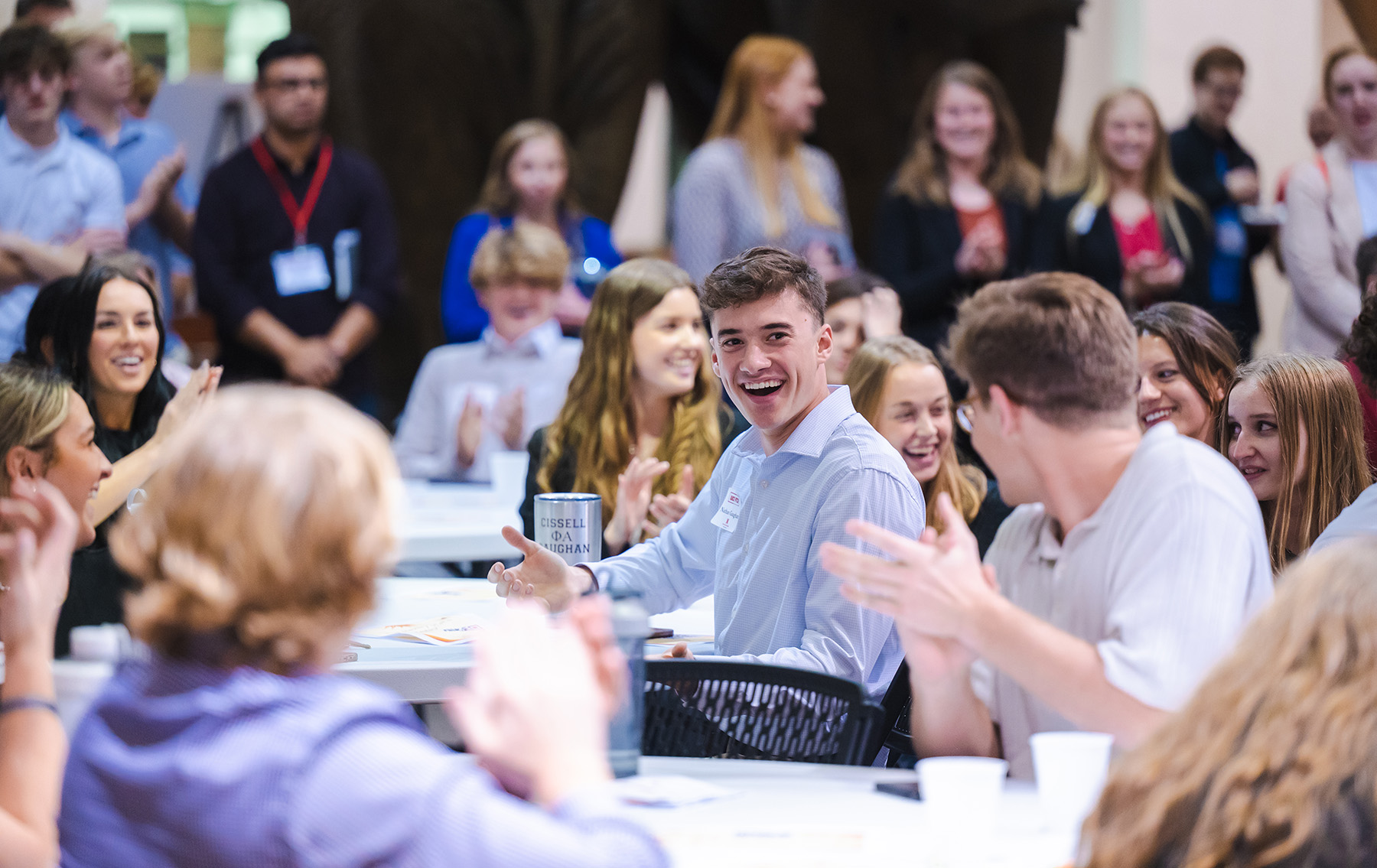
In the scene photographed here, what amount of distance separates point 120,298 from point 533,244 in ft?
5.47

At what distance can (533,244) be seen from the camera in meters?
4.86

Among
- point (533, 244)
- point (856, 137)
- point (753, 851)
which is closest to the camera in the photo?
point (753, 851)

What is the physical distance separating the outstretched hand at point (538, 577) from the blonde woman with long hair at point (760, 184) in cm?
266

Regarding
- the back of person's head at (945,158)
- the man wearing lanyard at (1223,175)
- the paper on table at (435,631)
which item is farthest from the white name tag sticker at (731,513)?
the man wearing lanyard at (1223,175)

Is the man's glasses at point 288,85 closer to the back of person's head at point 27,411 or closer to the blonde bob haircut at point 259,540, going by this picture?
the back of person's head at point 27,411

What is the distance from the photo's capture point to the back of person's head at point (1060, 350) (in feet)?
5.41

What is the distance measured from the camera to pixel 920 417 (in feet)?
11.0

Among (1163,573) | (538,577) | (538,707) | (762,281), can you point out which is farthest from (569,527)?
(538,707)

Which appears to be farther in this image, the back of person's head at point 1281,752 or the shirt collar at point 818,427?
the shirt collar at point 818,427

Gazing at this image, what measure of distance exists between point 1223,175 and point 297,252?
3590mm

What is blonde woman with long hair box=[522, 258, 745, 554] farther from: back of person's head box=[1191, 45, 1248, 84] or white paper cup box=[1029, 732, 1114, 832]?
back of person's head box=[1191, 45, 1248, 84]

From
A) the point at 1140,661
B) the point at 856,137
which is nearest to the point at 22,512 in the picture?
the point at 1140,661

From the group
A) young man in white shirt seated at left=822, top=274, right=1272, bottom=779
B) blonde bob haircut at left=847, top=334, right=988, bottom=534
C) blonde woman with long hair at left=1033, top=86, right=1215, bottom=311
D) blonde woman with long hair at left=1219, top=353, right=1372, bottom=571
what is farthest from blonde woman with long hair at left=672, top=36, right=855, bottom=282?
young man in white shirt seated at left=822, top=274, right=1272, bottom=779

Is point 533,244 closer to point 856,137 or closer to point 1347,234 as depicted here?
point 856,137
